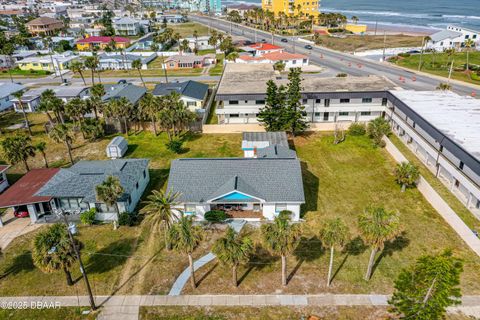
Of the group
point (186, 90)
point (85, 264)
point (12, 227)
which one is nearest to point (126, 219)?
point (85, 264)

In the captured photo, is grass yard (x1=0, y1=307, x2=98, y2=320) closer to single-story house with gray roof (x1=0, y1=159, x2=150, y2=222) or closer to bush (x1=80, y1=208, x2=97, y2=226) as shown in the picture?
bush (x1=80, y1=208, x2=97, y2=226)

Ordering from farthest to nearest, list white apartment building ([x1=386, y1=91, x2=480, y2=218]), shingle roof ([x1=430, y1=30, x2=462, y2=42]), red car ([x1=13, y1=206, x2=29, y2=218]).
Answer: shingle roof ([x1=430, y1=30, x2=462, y2=42])
red car ([x1=13, y1=206, x2=29, y2=218])
white apartment building ([x1=386, y1=91, x2=480, y2=218])

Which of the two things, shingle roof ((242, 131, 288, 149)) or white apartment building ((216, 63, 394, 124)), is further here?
white apartment building ((216, 63, 394, 124))

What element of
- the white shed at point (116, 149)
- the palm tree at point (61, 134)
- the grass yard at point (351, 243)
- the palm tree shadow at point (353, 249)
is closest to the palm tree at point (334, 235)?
the grass yard at point (351, 243)

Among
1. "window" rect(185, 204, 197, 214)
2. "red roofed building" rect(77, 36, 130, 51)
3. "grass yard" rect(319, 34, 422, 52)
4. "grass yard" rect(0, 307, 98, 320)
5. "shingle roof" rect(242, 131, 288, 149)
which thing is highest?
"red roofed building" rect(77, 36, 130, 51)

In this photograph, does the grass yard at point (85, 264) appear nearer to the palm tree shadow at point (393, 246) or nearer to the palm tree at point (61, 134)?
the palm tree at point (61, 134)

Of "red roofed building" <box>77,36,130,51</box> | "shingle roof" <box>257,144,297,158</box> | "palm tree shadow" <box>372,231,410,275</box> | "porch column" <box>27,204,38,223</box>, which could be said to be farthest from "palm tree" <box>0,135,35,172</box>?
"red roofed building" <box>77,36,130,51</box>

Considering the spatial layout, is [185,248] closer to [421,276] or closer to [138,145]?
[421,276]

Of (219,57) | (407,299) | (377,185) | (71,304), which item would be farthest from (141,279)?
(219,57)
